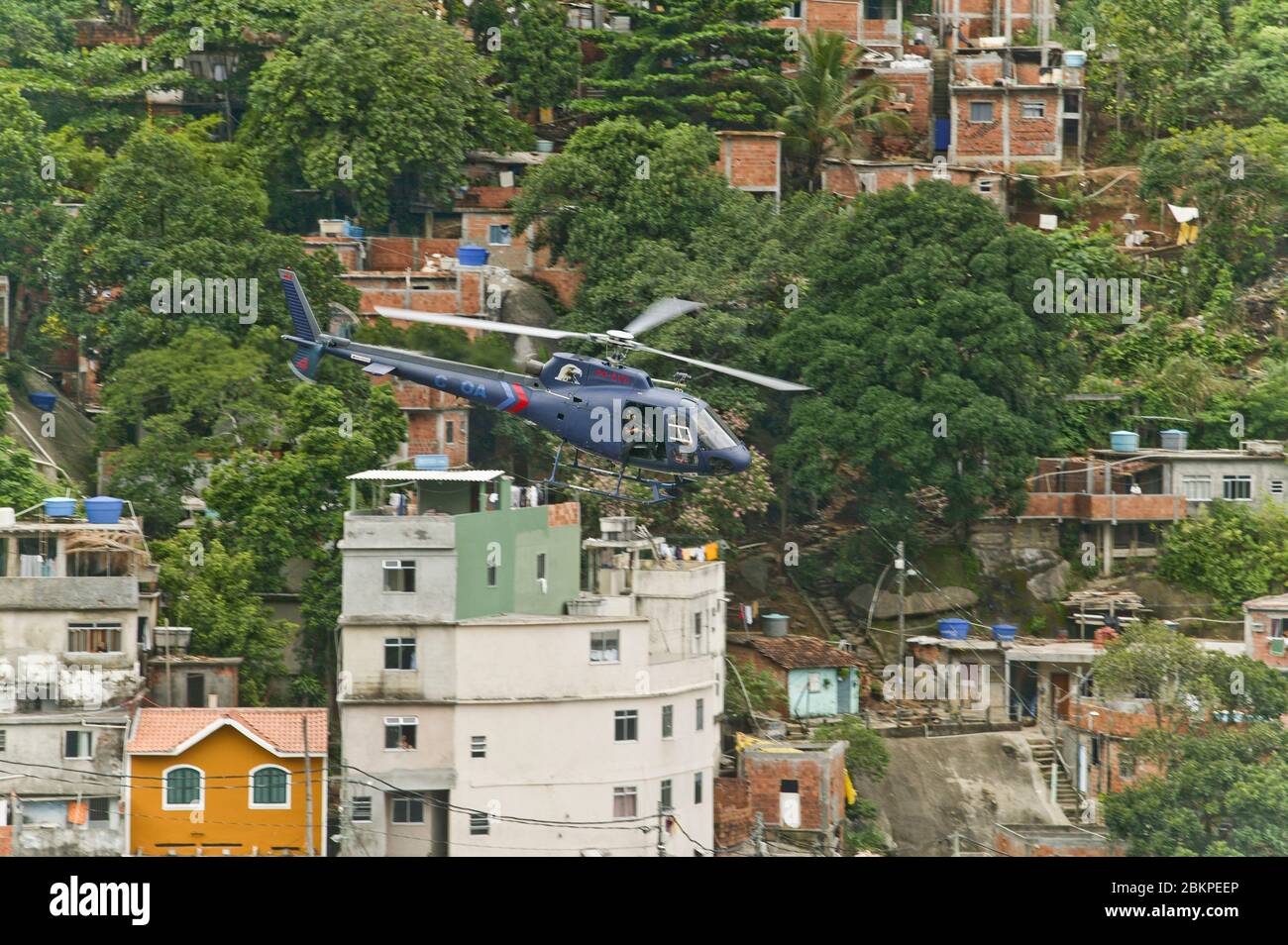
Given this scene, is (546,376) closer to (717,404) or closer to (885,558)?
(717,404)

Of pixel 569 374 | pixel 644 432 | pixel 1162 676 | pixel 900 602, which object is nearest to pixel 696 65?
pixel 900 602

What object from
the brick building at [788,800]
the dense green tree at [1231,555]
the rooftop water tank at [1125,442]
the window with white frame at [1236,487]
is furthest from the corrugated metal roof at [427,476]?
the window with white frame at [1236,487]

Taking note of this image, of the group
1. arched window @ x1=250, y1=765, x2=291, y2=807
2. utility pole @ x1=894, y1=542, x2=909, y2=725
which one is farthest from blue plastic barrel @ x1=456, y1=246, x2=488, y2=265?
arched window @ x1=250, y1=765, x2=291, y2=807

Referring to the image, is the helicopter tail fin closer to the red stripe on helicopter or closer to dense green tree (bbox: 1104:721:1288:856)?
the red stripe on helicopter

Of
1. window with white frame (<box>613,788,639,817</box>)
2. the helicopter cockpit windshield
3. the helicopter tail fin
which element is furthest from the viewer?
the helicopter tail fin

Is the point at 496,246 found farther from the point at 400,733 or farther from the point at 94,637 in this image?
the point at 400,733

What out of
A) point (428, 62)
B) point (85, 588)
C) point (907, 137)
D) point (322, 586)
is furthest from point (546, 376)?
point (907, 137)
